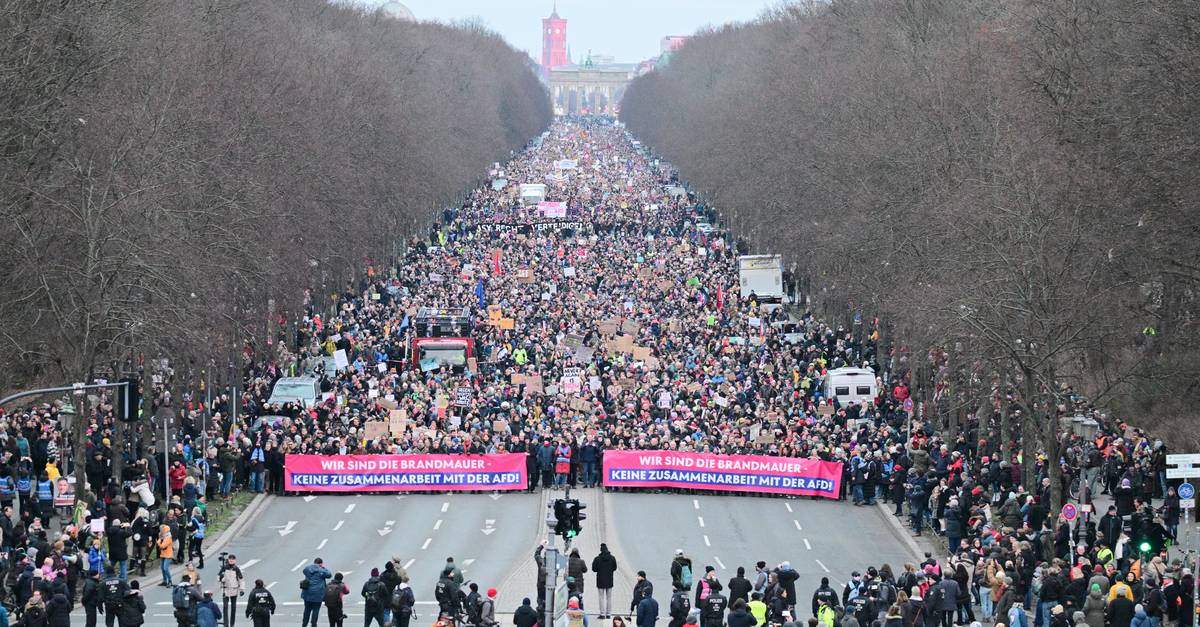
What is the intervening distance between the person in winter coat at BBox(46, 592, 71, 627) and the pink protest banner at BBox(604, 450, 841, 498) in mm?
19845

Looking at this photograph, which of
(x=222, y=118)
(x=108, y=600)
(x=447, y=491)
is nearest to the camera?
(x=108, y=600)

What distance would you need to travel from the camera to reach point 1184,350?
49.6 m

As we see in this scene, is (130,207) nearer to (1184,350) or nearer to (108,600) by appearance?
(108,600)

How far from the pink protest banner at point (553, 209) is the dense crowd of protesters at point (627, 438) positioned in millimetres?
22842

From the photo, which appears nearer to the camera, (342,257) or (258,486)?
(258,486)

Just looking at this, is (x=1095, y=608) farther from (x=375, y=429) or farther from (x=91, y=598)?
(x=375, y=429)

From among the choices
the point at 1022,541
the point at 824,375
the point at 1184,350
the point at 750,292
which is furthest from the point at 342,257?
the point at 1022,541

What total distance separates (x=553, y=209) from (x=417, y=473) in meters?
69.3

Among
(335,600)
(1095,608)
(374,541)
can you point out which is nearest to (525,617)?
(335,600)

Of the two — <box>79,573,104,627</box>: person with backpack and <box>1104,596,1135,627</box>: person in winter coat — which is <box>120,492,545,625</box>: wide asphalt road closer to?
<box>79,573,104,627</box>: person with backpack

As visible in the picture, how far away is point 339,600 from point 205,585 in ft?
19.0

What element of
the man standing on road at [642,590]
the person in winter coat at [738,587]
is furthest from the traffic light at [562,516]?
the person in winter coat at [738,587]

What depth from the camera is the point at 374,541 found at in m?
45.6

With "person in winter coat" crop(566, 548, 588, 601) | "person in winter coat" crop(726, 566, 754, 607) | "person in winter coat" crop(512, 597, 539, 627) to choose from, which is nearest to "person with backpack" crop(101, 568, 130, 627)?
"person in winter coat" crop(512, 597, 539, 627)
